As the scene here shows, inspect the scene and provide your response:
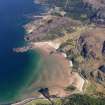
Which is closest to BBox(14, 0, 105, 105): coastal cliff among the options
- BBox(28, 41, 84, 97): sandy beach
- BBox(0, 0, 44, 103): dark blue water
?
BBox(28, 41, 84, 97): sandy beach

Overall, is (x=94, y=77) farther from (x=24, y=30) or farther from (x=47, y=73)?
(x=24, y=30)

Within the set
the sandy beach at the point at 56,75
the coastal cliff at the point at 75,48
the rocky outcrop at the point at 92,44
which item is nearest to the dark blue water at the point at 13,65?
the sandy beach at the point at 56,75

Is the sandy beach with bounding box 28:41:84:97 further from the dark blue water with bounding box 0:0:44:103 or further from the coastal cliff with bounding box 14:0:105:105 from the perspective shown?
the dark blue water with bounding box 0:0:44:103

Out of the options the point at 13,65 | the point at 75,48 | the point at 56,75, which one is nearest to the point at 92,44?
the point at 75,48

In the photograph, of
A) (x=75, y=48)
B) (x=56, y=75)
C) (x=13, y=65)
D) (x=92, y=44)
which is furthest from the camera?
(x=75, y=48)

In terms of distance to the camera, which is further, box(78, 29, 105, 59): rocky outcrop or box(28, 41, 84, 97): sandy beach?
box(78, 29, 105, 59): rocky outcrop

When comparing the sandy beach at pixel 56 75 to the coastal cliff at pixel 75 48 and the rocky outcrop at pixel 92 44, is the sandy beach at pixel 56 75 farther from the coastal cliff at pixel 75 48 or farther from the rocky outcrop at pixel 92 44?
the rocky outcrop at pixel 92 44

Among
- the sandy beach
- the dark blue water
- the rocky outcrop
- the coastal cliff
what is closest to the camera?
the dark blue water

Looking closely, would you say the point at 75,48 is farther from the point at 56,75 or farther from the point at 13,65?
the point at 13,65

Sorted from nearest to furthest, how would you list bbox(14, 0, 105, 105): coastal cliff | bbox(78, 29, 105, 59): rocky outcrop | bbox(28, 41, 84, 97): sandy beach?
bbox(14, 0, 105, 105): coastal cliff < bbox(28, 41, 84, 97): sandy beach < bbox(78, 29, 105, 59): rocky outcrop

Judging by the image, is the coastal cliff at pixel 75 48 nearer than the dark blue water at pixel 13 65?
No

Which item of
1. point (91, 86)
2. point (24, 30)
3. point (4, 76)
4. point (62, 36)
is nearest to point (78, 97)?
point (91, 86)

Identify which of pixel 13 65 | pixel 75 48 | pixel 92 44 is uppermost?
pixel 92 44
